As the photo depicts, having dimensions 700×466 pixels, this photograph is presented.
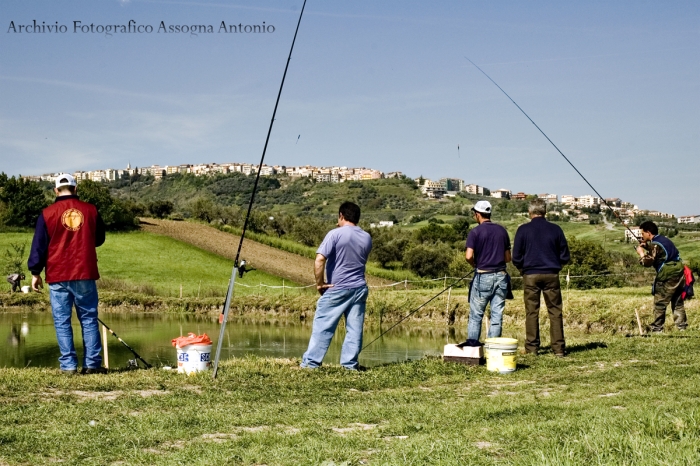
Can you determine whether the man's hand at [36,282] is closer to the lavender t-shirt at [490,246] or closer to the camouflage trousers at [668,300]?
the lavender t-shirt at [490,246]

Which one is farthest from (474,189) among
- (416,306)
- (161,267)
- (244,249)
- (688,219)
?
(416,306)

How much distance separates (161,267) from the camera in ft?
174

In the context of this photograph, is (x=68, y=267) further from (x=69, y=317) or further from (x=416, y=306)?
(x=416, y=306)

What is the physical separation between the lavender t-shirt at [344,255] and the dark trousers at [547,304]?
2.73 metres

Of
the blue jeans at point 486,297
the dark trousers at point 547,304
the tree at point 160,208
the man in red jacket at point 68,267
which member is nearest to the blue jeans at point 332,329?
the blue jeans at point 486,297

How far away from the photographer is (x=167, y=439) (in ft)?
19.3

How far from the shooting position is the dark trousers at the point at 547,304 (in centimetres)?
1146

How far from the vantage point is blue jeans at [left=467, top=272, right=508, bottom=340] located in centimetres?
1111

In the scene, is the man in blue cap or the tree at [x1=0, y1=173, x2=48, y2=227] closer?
the man in blue cap

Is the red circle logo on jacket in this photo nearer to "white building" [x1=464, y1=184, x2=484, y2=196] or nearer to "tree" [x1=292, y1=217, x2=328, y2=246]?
"tree" [x1=292, y1=217, x2=328, y2=246]

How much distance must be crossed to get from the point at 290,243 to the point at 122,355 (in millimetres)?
47330

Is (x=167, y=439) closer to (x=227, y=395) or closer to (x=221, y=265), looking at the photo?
(x=227, y=395)

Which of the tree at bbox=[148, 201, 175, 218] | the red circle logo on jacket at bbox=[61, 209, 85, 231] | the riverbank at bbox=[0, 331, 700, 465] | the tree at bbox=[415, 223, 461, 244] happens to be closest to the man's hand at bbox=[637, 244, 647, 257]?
the riverbank at bbox=[0, 331, 700, 465]

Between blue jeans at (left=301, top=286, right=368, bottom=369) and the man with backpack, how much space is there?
22.5 ft
